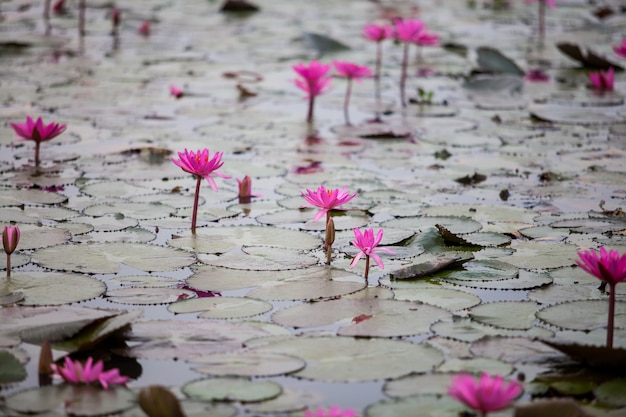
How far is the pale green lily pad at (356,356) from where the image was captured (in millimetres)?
2100

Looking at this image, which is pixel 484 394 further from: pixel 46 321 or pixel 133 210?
pixel 133 210

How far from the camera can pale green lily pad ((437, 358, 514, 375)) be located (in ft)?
6.94

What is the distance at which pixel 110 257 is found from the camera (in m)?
2.80

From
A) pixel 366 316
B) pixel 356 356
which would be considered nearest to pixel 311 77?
pixel 366 316

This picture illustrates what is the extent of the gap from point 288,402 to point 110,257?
102cm

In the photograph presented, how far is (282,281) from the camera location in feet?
8.70

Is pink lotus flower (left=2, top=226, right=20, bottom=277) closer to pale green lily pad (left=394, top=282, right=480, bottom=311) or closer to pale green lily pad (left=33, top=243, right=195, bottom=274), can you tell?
pale green lily pad (left=33, top=243, right=195, bottom=274)

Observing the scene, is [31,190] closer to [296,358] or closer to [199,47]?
[296,358]

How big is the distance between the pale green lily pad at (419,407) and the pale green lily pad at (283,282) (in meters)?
0.61

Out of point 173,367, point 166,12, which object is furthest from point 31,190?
point 166,12

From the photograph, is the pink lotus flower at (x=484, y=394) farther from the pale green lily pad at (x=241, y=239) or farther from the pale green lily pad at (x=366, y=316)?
the pale green lily pad at (x=241, y=239)

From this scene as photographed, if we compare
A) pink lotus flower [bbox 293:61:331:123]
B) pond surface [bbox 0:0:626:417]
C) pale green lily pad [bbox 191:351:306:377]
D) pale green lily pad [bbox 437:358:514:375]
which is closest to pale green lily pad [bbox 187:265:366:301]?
pond surface [bbox 0:0:626:417]

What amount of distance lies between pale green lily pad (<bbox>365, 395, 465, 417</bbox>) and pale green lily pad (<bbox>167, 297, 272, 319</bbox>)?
565 millimetres

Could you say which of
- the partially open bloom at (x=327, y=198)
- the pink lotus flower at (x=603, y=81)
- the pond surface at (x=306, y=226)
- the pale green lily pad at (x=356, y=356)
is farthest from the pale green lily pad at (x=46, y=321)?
the pink lotus flower at (x=603, y=81)
